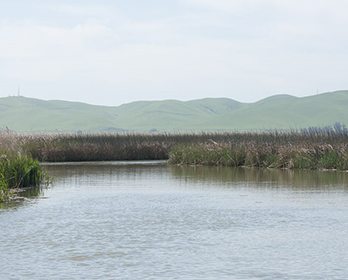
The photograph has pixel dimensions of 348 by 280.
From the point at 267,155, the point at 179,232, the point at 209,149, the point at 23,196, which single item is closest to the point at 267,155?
the point at 267,155

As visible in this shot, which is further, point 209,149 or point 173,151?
point 173,151

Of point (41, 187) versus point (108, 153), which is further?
point (108, 153)

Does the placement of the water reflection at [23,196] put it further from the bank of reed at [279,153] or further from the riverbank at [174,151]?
the bank of reed at [279,153]

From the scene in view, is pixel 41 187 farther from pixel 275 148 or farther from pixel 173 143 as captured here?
pixel 173 143

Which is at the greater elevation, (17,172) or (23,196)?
(17,172)

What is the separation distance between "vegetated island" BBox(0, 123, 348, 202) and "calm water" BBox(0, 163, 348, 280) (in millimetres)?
1113

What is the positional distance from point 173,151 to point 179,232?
2090 cm

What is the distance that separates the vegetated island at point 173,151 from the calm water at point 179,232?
3.65 ft

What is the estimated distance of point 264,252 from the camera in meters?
9.63

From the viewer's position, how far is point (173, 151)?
32.2 metres

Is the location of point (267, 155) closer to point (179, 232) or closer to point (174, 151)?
point (174, 151)

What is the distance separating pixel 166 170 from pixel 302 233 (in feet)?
54.4

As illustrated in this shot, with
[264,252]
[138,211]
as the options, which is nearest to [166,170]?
[138,211]

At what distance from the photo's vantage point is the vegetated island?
64.8 ft
